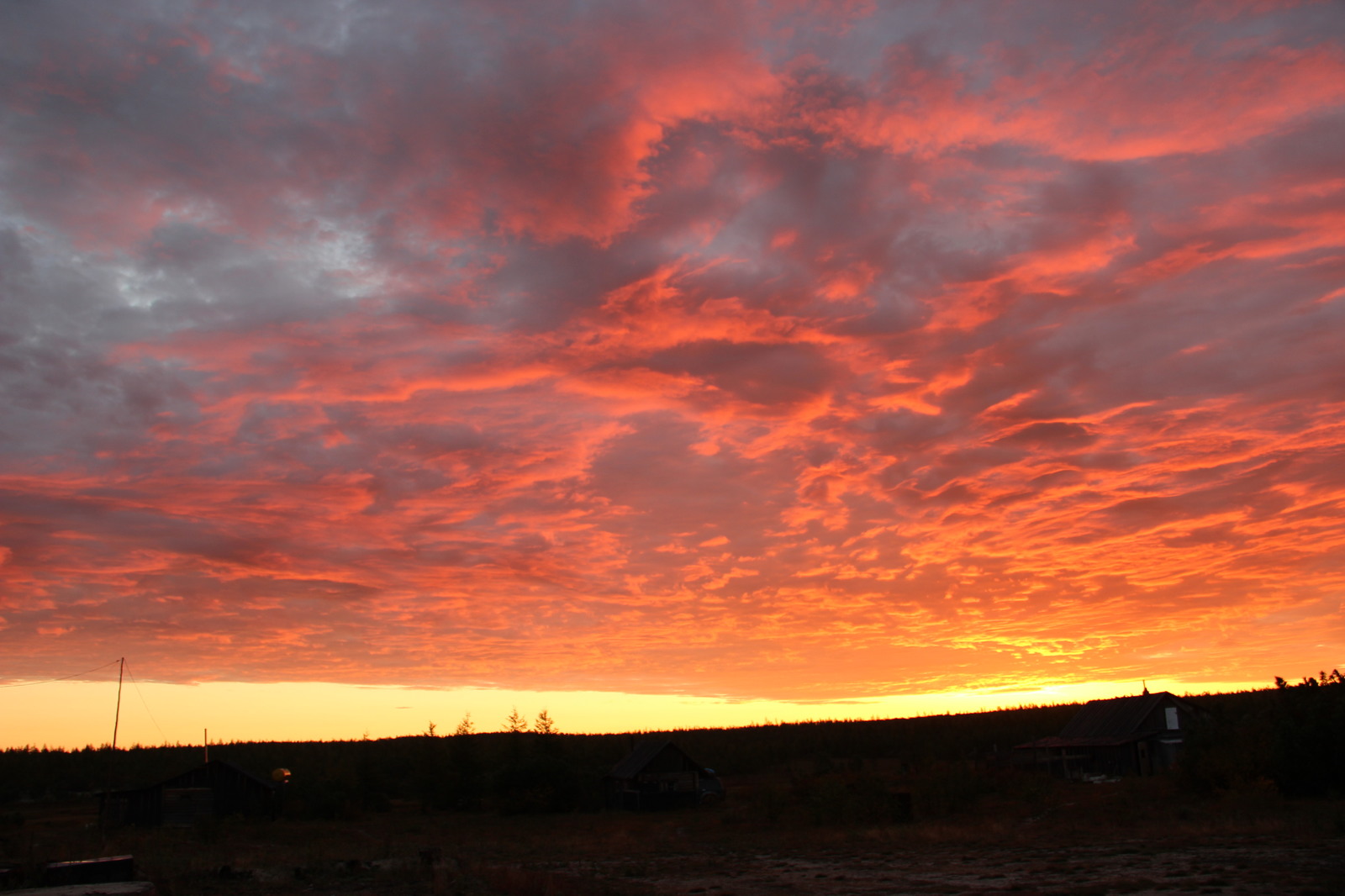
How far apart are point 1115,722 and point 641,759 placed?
30.3 metres

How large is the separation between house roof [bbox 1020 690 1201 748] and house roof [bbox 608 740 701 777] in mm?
24509

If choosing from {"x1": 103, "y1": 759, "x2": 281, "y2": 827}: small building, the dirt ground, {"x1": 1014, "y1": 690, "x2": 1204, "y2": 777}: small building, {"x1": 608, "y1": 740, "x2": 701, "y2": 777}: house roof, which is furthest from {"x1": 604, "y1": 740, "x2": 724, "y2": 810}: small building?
the dirt ground

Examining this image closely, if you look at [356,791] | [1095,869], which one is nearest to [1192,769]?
[1095,869]

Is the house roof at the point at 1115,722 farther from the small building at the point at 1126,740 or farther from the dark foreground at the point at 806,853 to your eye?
the dark foreground at the point at 806,853

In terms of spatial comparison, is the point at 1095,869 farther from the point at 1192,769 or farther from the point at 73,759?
the point at 73,759

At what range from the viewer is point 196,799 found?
55688 millimetres

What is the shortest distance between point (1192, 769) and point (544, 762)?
124 ft

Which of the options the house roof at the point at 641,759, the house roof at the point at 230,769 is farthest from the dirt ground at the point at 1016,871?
the house roof at the point at 230,769

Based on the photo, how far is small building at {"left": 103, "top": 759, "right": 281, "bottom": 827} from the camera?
2117 inches

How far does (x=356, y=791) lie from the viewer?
6612 cm

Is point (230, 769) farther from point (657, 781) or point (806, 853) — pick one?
point (806, 853)

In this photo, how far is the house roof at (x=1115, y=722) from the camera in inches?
2217

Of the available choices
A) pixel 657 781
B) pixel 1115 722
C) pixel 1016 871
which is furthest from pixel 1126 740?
pixel 1016 871

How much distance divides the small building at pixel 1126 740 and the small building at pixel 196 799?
164 ft
